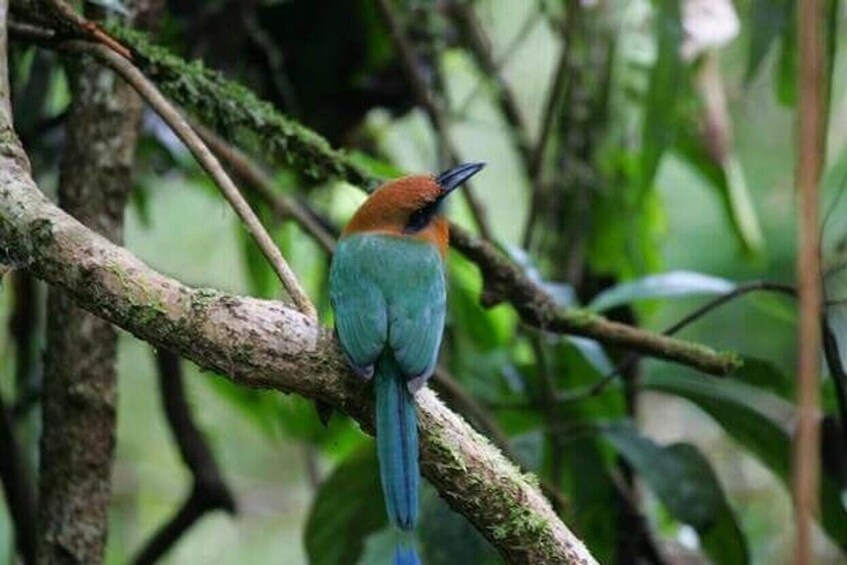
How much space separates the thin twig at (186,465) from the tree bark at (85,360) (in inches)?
38.6

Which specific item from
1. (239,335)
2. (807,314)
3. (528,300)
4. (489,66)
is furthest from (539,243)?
(807,314)

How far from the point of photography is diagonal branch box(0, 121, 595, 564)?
5.60 feet

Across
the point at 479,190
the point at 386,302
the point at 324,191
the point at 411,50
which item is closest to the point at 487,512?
the point at 386,302

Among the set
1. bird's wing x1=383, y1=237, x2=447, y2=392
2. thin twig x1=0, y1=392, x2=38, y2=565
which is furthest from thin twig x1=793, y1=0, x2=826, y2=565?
thin twig x1=0, y1=392, x2=38, y2=565

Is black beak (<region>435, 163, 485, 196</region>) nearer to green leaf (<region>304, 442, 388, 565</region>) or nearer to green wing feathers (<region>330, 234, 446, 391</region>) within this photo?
green wing feathers (<region>330, 234, 446, 391</region>)

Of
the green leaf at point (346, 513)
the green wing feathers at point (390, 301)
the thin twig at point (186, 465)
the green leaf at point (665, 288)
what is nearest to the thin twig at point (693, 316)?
the green leaf at point (665, 288)

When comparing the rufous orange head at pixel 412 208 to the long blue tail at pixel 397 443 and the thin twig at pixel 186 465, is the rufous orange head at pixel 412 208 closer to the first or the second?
the long blue tail at pixel 397 443

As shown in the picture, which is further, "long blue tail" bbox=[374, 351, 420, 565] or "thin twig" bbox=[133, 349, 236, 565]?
"thin twig" bbox=[133, 349, 236, 565]

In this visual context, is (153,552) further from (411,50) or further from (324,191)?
(411,50)

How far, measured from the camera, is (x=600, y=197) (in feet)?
13.0

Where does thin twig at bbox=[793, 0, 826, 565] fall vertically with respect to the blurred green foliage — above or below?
below

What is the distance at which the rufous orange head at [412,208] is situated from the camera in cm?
236

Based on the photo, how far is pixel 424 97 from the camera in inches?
145

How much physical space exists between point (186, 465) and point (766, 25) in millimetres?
1730
